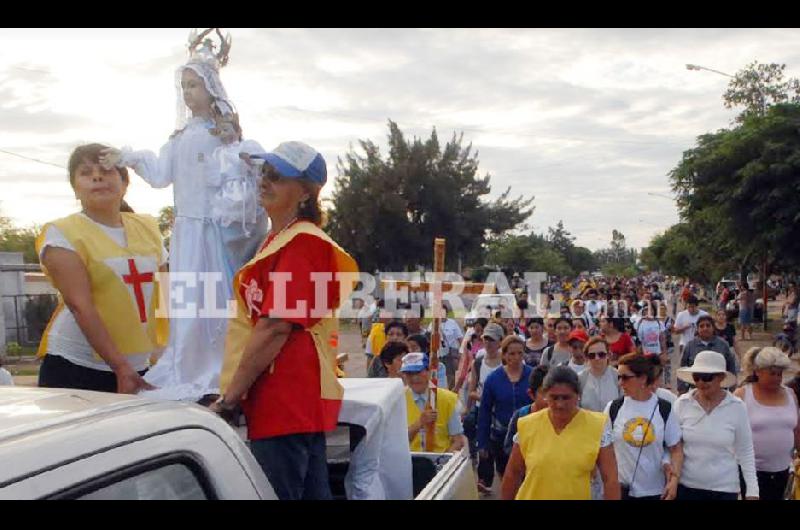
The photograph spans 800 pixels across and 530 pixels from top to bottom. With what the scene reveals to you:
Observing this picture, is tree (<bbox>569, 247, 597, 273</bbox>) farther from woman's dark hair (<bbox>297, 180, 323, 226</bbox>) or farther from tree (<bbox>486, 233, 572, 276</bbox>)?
woman's dark hair (<bbox>297, 180, 323, 226</bbox>)

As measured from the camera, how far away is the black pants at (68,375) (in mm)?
3369

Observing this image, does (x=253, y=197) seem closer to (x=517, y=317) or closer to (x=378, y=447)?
(x=378, y=447)

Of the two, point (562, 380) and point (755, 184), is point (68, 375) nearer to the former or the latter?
point (562, 380)

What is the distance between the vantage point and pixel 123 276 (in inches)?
134

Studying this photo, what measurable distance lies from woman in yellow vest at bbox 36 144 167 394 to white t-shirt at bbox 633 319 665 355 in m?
9.43

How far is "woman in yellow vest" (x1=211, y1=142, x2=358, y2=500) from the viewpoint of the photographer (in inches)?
110

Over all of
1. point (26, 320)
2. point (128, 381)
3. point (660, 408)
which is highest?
point (128, 381)

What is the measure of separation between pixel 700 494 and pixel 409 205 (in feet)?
106

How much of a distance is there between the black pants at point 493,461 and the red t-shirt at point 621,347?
3697mm

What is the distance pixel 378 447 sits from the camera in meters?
3.29

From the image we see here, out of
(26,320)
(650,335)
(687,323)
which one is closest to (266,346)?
(650,335)

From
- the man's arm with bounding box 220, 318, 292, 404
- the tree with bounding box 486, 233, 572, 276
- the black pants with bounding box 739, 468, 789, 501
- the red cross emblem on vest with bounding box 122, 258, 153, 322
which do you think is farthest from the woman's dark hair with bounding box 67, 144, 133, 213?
the tree with bounding box 486, 233, 572, 276

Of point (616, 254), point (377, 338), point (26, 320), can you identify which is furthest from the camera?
point (616, 254)
